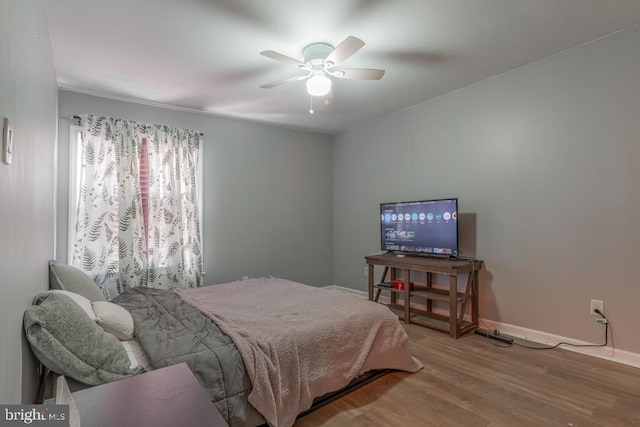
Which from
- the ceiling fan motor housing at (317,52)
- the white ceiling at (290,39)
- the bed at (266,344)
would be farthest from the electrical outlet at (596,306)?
the ceiling fan motor housing at (317,52)

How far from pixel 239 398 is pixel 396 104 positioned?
11.7 feet

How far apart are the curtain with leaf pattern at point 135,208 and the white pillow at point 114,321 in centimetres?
160

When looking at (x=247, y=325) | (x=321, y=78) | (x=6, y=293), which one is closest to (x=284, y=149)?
(x=321, y=78)

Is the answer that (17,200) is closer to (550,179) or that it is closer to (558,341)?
(550,179)

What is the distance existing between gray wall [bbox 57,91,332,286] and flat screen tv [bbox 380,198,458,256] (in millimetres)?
1345

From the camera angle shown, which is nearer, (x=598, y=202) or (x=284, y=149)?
(x=598, y=202)

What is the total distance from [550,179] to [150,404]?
11.1ft

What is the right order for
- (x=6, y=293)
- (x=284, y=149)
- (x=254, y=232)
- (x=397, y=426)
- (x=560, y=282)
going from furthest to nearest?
1. (x=284, y=149)
2. (x=254, y=232)
3. (x=560, y=282)
4. (x=397, y=426)
5. (x=6, y=293)

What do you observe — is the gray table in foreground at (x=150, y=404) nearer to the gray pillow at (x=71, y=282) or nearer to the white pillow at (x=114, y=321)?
the white pillow at (x=114, y=321)

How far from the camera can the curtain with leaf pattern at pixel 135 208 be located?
10.9 ft

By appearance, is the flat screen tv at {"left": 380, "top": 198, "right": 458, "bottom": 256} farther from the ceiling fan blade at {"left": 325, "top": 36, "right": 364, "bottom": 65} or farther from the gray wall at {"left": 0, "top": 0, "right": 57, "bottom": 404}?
the gray wall at {"left": 0, "top": 0, "right": 57, "bottom": 404}

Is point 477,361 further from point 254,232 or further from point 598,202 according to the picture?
point 254,232

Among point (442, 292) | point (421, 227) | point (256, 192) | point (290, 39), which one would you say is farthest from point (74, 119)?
point (442, 292)

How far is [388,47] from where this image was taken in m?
2.61
